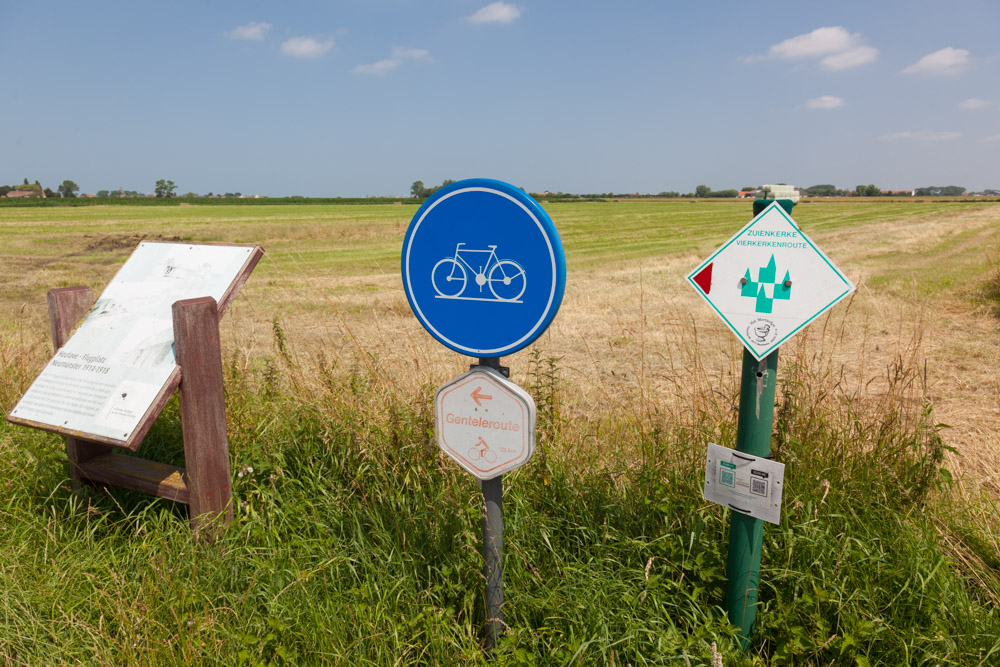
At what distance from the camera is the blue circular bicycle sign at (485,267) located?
1.84m

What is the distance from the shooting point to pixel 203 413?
108 inches

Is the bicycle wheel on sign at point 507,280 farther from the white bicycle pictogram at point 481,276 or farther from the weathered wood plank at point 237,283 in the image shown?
the weathered wood plank at point 237,283

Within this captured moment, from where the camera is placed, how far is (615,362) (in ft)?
24.4

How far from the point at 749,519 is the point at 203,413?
228 cm

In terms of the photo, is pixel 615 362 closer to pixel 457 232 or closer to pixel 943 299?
pixel 457 232

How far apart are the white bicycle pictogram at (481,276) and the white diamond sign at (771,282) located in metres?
0.70

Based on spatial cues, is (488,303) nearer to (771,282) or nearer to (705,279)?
(705,279)

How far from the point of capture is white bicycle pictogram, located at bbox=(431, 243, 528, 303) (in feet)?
6.14

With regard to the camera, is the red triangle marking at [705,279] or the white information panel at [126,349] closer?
the red triangle marking at [705,279]

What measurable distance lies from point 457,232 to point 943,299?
11.7m

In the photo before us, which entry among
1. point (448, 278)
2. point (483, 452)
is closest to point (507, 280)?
point (448, 278)

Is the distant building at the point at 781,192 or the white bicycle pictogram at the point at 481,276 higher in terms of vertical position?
the distant building at the point at 781,192

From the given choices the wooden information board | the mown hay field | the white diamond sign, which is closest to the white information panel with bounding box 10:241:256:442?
the wooden information board

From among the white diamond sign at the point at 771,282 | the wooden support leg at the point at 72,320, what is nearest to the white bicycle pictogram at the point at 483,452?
the white diamond sign at the point at 771,282
